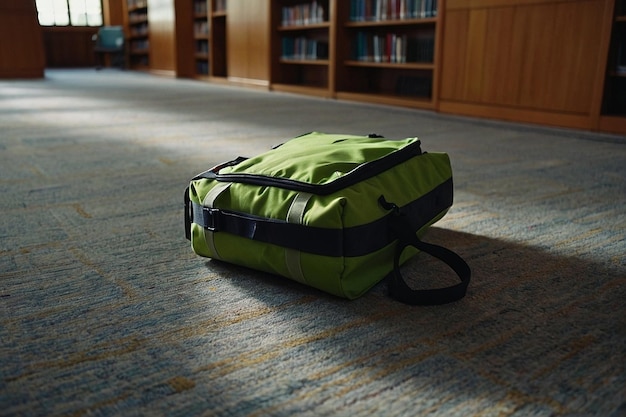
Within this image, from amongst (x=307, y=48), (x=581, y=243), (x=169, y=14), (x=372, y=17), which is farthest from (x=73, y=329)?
(x=169, y=14)

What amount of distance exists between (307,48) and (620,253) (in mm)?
4676

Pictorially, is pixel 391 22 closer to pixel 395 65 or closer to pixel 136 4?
pixel 395 65

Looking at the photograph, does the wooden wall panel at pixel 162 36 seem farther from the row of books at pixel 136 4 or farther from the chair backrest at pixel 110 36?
the chair backrest at pixel 110 36

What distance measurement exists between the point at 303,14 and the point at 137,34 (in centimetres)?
564

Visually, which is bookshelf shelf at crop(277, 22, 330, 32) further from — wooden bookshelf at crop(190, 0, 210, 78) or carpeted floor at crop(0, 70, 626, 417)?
carpeted floor at crop(0, 70, 626, 417)

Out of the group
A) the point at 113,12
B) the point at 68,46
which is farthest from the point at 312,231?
the point at 68,46

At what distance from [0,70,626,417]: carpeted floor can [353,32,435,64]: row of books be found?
2.58 m

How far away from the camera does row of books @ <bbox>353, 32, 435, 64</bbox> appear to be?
4410mm

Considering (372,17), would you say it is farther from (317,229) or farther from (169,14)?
(169,14)

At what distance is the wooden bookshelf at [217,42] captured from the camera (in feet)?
23.8

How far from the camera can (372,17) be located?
4.66m

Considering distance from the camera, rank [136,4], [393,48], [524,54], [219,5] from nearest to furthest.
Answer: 1. [524,54]
2. [393,48]
3. [219,5]
4. [136,4]

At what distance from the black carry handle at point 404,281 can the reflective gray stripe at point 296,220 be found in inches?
5.8

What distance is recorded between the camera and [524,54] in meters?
3.50
